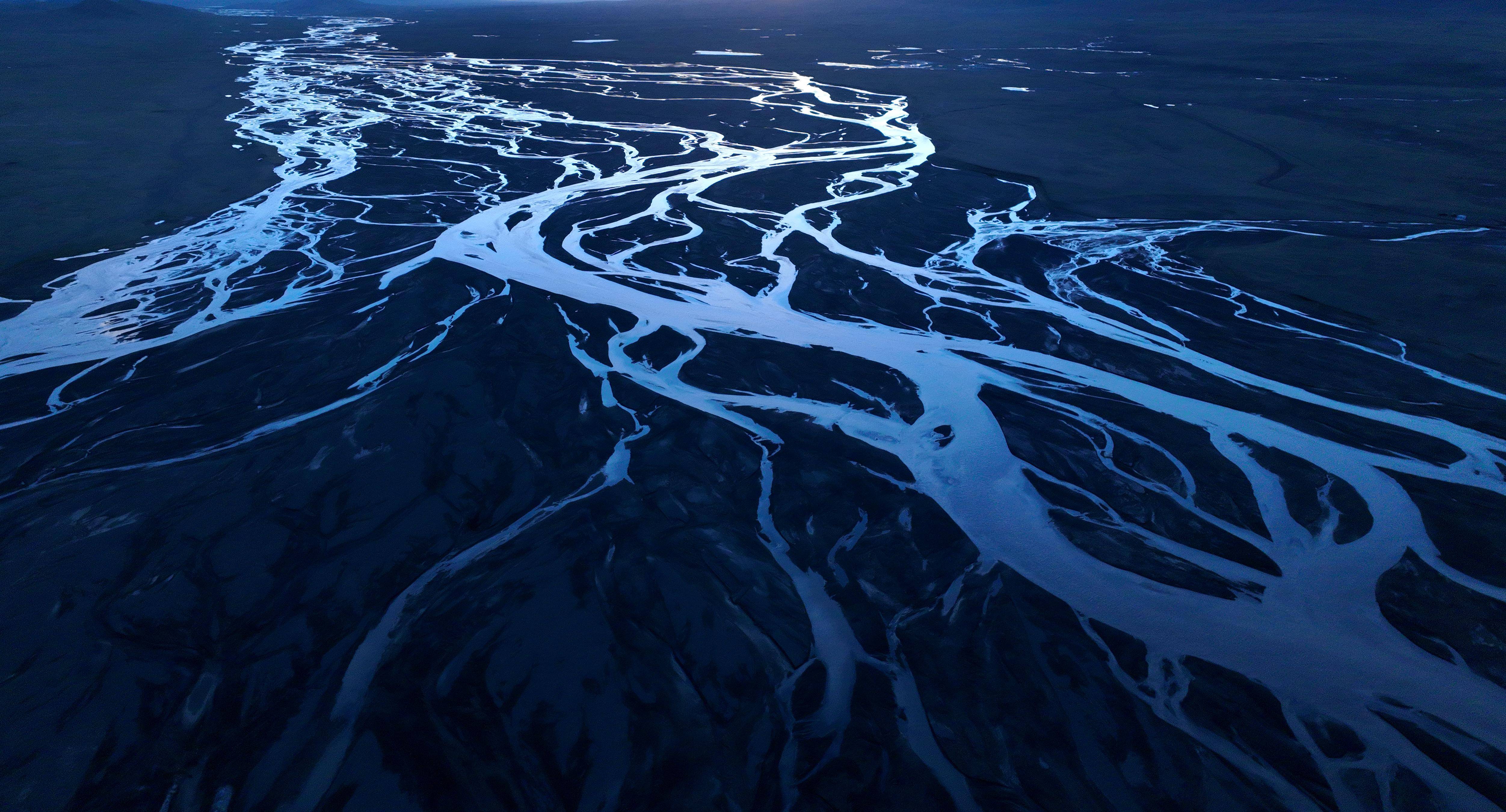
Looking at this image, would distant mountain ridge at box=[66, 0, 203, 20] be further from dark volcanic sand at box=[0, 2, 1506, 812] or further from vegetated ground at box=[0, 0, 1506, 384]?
dark volcanic sand at box=[0, 2, 1506, 812]

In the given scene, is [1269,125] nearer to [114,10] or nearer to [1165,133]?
[1165,133]

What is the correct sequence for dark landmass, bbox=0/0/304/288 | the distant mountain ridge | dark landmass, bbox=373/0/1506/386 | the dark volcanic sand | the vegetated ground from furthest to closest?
the distant mountain ridge → dark landmass, bbox=0/0/304/288 → the vegetated ground → dark landmass, bbox=373/0/1506/386 → the dark volcanic sand

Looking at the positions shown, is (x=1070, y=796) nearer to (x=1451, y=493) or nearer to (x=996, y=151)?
(x=1451, y=493)

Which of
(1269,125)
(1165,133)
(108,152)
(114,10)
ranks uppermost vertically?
(114,10)

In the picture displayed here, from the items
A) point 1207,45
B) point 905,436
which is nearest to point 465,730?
point 905,436

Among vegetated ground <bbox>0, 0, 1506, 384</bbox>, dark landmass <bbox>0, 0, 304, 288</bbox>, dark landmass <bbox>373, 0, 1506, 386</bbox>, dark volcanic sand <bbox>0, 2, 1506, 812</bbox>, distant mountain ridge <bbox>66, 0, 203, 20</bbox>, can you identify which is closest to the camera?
dark volcanic sand <bbox>0, 2, 1506, 812</bbox>

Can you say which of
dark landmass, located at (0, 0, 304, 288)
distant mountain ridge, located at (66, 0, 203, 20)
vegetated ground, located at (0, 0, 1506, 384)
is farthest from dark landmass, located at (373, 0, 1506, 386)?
distant mountain ridge, located at (66, 0, 203, 20)

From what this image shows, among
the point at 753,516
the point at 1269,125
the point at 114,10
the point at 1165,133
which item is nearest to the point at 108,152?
the point at 753,516

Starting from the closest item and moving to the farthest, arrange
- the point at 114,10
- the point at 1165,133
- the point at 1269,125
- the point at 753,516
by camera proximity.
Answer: the point at 753,516
the point at 1165,133
the point at 1269,125
the point at 114,10
